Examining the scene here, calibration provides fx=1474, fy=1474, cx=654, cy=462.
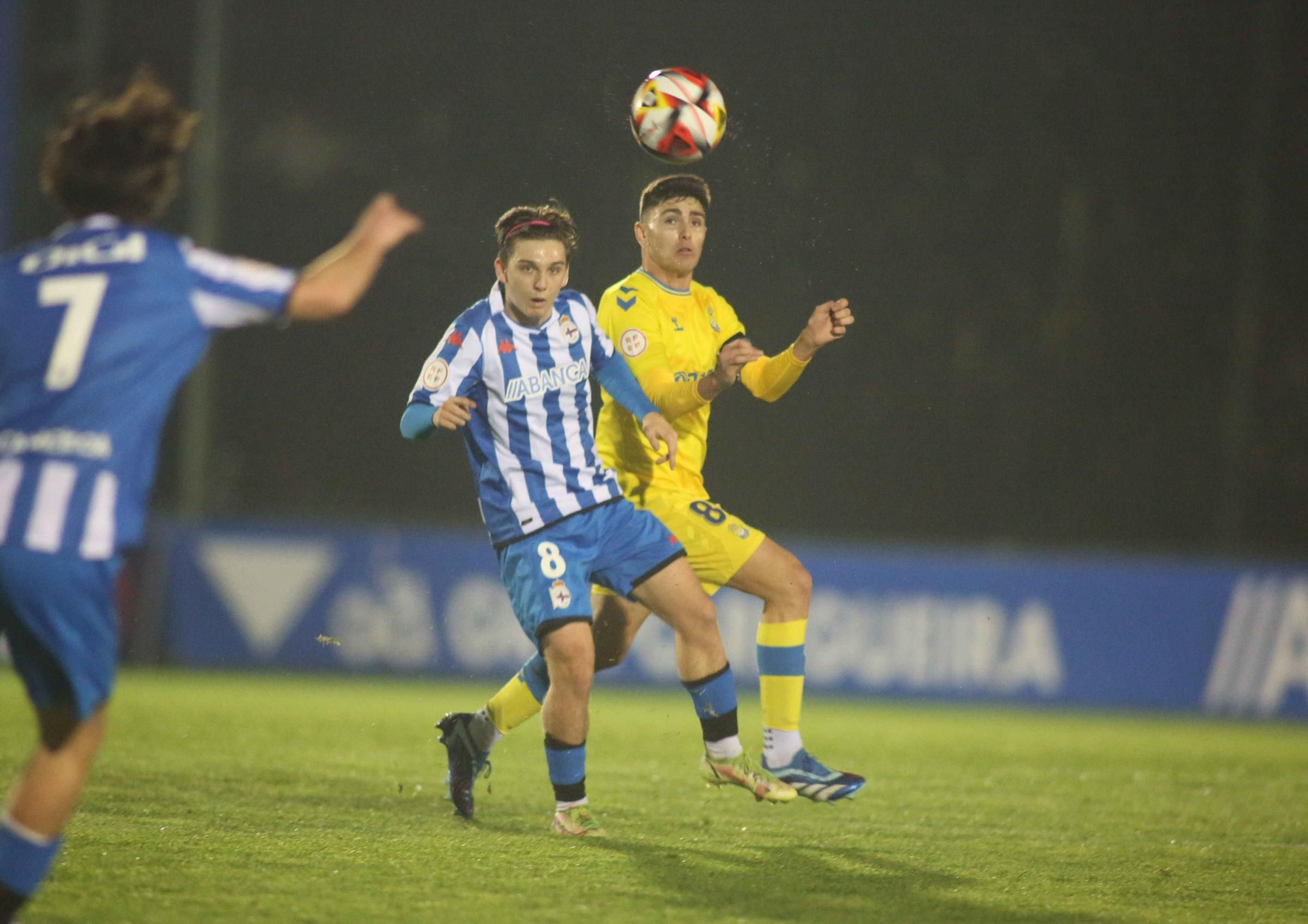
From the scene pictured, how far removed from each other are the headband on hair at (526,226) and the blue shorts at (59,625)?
2.15 metres

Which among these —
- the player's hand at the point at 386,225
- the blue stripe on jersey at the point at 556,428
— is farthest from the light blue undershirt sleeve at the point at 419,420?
the player's hand at the point at 386,225

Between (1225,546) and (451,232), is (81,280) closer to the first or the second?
(451,232)

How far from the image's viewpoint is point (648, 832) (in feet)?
16.6

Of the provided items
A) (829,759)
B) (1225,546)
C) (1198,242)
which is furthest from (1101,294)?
(829,759)

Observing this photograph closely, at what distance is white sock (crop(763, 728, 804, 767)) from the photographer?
5.34 meters

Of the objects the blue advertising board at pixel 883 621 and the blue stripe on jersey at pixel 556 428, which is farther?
the blue advertising board at pixel 883 621

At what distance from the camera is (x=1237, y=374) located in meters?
14.7

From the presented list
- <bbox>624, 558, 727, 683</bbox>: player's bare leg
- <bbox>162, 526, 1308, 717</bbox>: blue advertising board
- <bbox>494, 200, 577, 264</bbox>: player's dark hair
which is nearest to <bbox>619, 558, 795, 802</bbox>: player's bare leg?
<bbox>624, 558, 727, 683</bbox>: player's bare leg

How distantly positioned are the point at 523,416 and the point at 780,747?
1.54 m

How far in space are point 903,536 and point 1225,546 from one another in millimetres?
3123

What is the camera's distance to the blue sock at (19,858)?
3152 millimetres

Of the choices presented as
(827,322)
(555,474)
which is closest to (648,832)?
(555,474)

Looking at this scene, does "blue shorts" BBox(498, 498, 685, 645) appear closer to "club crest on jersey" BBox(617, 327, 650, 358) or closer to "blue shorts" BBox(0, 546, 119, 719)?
"club crest on jersey" BBox(617, 327, 650, 358)

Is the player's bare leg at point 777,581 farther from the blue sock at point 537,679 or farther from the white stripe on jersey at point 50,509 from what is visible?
the white stripe on jersey at point 50,509
